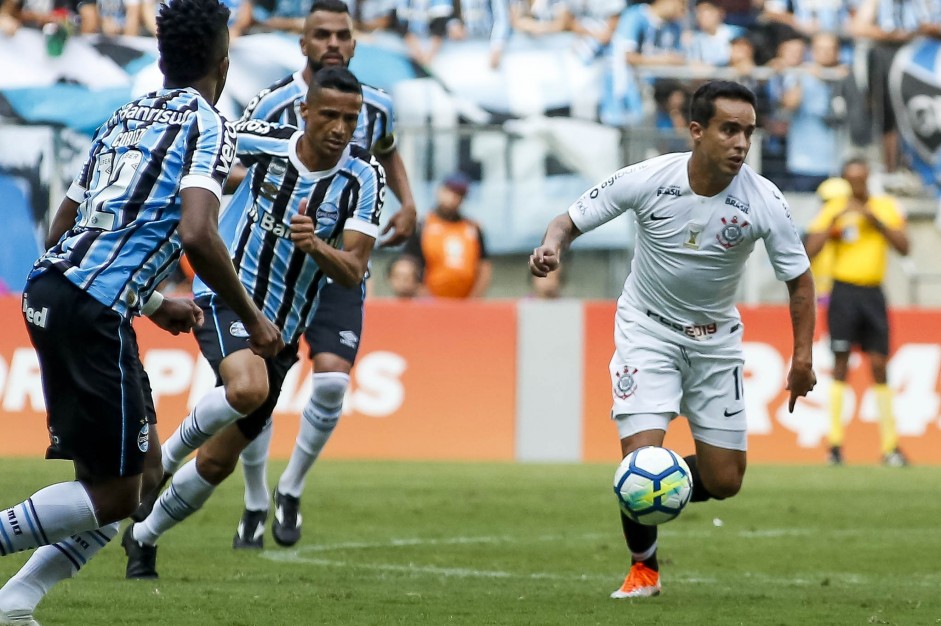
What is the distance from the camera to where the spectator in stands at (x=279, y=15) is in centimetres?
1847

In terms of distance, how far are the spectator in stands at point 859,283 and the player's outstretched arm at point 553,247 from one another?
840cm

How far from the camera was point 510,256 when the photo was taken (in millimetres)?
16922

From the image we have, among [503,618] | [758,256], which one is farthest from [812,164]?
[503,618]

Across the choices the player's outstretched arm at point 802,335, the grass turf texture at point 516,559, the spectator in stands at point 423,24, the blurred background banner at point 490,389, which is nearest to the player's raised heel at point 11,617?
the grass turf texture at point 516,559

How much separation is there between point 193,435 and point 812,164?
1227cm

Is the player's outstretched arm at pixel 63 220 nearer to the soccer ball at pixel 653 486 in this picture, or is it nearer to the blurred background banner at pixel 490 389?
the soccer ball at pixel 653 486

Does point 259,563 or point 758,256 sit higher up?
point 259,563

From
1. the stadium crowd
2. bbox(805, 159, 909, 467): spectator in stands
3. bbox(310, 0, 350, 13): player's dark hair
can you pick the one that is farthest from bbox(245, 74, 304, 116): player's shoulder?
the stadium crowd

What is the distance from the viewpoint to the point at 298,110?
28.3ft

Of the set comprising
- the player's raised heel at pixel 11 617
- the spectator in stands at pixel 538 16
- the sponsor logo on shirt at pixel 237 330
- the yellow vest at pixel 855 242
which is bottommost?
the yellow vest at pixel 855 242

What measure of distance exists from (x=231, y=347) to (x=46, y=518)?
8.03ft

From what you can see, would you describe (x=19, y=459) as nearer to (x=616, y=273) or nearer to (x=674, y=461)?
(x=616, y=273)

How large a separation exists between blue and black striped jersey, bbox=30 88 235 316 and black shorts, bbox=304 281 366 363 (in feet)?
10.2

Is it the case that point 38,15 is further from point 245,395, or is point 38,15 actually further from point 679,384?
point 679,384
